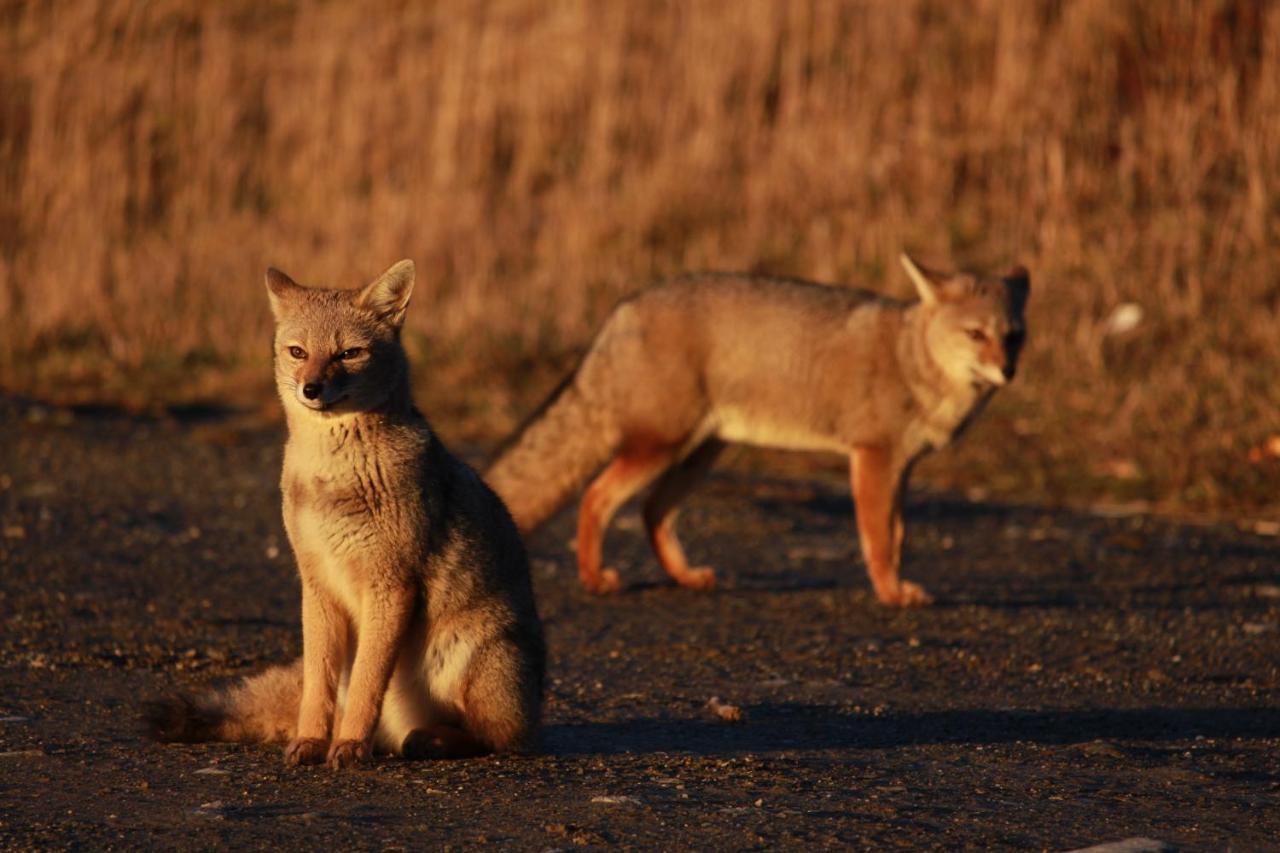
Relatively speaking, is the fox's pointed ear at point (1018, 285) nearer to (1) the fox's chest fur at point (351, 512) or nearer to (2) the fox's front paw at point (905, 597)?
(2) the fox's front paw at point (905, 597)

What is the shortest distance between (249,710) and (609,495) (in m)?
3.32

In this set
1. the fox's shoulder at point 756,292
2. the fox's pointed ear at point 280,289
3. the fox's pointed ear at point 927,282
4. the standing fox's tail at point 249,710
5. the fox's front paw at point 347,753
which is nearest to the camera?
the fox's front paw at point 347,753

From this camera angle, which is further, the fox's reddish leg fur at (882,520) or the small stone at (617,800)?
the fox's reddish leg fur at (882,520)

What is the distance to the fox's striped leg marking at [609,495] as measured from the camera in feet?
25.3

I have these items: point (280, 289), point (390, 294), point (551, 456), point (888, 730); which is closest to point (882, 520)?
point (551, 456)

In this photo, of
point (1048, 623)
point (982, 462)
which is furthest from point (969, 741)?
point (982, 462)

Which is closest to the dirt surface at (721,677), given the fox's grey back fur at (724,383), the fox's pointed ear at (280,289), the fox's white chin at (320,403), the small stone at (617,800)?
the small stone at (617,800)

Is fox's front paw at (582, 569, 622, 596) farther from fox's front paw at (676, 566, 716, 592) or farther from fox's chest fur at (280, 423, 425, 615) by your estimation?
fox's chest fur at (280, 423, 425, 615)

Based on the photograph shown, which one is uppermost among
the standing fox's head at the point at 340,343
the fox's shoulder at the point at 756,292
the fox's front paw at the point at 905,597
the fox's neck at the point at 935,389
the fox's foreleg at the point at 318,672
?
the fox's shoulder at the point at 756,292

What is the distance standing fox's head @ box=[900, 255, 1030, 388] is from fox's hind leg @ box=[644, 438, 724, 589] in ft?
3.65

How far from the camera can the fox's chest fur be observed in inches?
171

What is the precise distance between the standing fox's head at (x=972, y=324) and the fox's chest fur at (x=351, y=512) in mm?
4086

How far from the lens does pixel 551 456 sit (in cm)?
791

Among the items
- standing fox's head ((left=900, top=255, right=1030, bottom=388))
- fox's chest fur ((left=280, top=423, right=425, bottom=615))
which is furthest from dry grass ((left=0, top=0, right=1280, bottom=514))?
fox's chest fur ((left=280, top=423, right=425, bottom=615))
